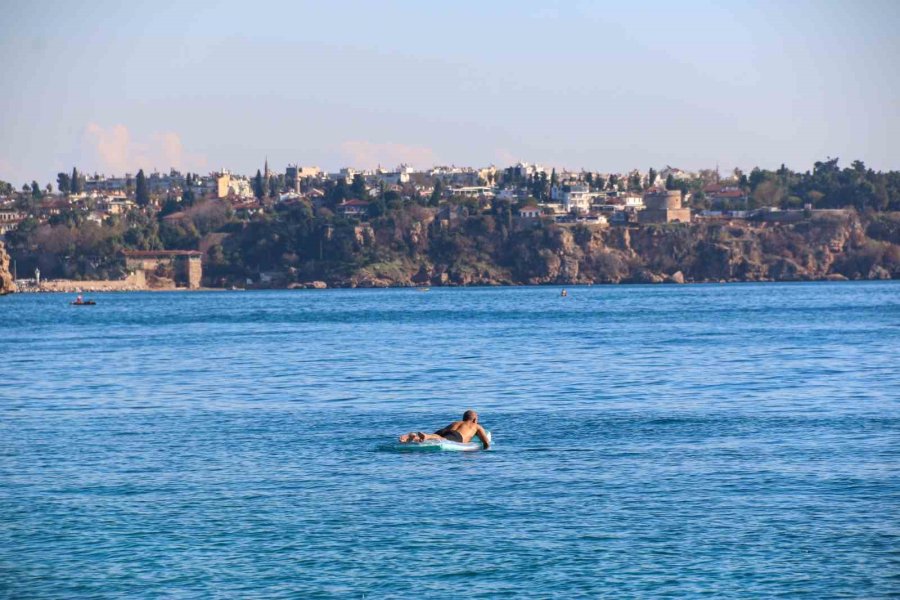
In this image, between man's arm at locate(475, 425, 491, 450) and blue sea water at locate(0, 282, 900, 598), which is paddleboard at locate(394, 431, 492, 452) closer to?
man's arm at locate(475, 425, 491, 450)

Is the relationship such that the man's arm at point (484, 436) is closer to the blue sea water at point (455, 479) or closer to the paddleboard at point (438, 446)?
the paddleboard at point (438, 446)

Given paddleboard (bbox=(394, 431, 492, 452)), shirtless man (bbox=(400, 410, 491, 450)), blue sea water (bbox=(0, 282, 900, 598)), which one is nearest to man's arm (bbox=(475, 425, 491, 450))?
shirtless man (bbox=(400, 410, 491, 450))

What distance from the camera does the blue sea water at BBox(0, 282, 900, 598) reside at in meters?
22.3

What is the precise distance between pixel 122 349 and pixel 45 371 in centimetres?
1682

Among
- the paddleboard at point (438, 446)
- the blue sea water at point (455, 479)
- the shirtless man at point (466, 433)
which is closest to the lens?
the blue sea water at point (455, 479)

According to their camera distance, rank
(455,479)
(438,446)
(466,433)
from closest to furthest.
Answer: (455,479) < (438,446) < (466,433)

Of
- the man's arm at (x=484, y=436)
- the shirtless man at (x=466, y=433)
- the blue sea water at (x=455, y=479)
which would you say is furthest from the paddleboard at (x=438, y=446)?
the blue sea water at (x=455, y=479)

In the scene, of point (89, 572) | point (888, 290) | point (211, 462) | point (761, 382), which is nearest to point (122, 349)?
point (761, 382)

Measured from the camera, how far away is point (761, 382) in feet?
174

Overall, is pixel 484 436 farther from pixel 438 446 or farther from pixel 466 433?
pixel 438 446

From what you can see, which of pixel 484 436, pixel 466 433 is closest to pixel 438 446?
pixel 466 433

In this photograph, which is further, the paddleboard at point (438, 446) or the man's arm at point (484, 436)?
the man's arm at point (484, 436)

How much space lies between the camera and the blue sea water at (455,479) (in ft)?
73.1

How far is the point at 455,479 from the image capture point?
98.7 ft
